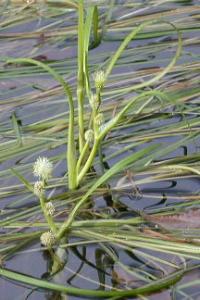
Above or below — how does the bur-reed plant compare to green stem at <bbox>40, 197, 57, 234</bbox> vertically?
above

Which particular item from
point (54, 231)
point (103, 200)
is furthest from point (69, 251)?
point (103, 200)

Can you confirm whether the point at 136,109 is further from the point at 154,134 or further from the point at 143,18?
the point at 143,18

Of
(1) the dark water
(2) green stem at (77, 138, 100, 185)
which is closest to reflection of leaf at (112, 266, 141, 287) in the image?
(1) the dark water

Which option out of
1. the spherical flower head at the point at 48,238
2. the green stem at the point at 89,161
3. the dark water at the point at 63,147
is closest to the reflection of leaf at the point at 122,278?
the dark water at the point at 63,147

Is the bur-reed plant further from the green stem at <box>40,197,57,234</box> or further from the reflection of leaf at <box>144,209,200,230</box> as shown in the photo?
the reflection of leaf at <box>144,209,200,230</box>

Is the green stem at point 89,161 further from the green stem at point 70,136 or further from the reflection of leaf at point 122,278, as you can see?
the reflection of leaf at point 122,278

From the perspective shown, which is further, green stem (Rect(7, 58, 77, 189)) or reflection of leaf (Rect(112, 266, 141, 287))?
green stem (Rect(7, 58, 77, 189))
